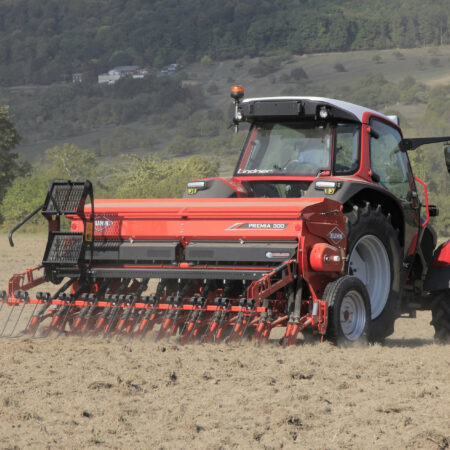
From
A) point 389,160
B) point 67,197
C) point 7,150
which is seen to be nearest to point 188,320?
point 67,197

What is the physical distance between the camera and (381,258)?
310 inches

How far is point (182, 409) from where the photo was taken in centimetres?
491

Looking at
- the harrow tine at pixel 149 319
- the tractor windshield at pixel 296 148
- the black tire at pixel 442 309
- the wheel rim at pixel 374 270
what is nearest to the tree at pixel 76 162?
the tractor windshield at pixel 296 148

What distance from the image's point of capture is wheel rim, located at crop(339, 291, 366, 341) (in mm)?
7234

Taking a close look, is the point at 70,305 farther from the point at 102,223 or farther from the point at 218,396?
the point at 218,396

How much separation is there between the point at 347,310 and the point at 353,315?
119mm

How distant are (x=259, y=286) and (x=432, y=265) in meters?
2.43

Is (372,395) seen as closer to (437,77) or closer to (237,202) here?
(237,202)

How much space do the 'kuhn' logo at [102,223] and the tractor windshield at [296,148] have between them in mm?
1432

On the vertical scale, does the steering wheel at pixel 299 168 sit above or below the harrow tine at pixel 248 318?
above

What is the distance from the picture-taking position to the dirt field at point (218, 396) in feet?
14.5

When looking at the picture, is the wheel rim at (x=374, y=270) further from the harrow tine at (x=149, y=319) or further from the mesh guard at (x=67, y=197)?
the mesh guard at (x=67, y=197)

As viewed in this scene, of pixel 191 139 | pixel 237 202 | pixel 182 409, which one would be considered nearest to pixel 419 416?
pixel 182 409

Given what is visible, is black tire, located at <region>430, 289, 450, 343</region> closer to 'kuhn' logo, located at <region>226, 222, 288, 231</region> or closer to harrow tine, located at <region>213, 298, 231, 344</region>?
'kuhn' logo, located at <region>226, 222, 288, 231</region>
